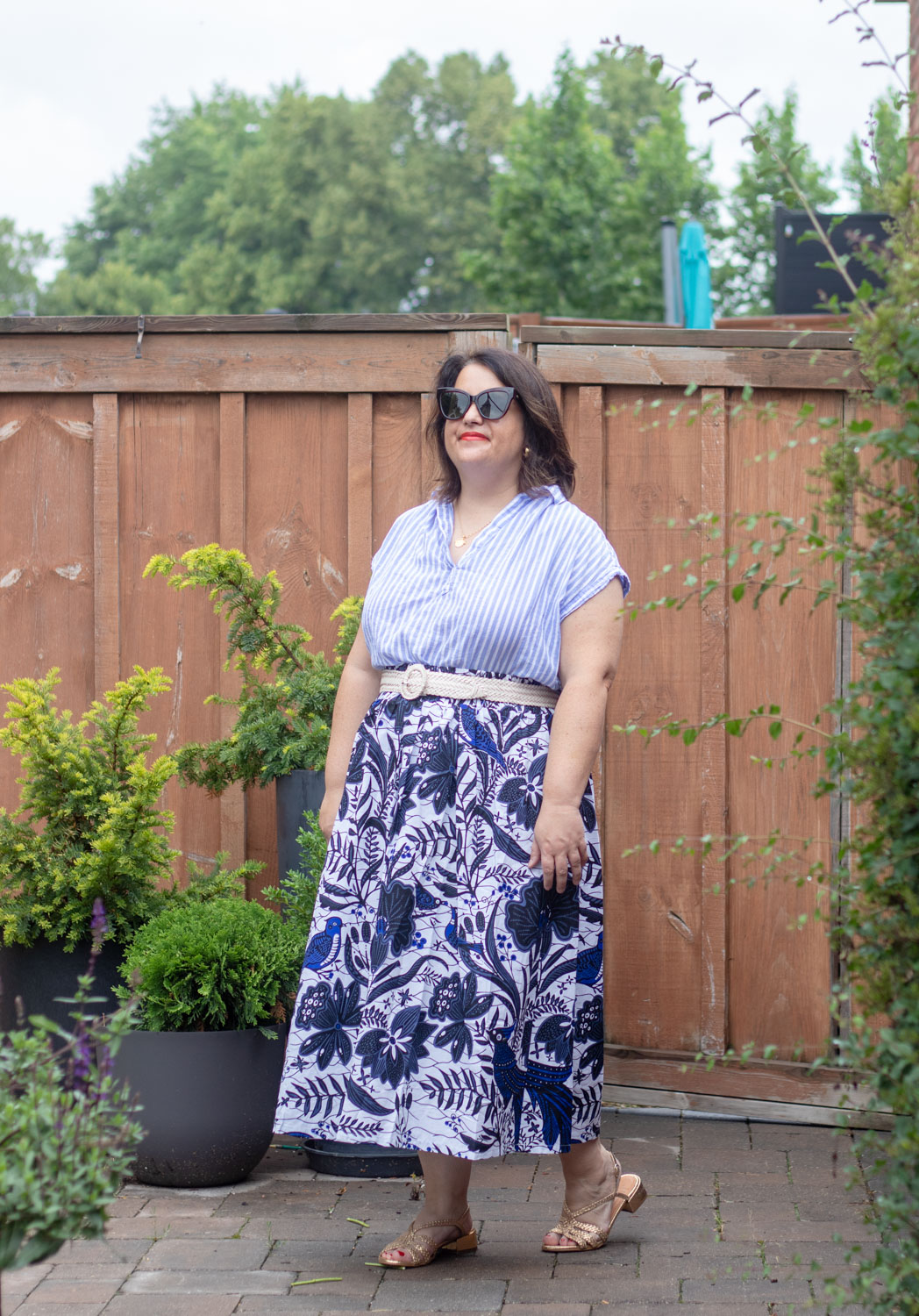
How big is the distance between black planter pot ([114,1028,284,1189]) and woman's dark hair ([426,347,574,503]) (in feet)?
4.76

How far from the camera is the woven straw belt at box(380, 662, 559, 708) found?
290cm

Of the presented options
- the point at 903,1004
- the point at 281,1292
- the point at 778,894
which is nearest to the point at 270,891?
the point at 281,1292

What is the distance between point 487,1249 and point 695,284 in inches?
240

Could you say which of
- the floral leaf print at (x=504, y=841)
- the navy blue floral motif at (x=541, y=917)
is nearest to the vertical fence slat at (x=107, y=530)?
the floral leaf print at (x=504, y=841)

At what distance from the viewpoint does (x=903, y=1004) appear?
1773mm

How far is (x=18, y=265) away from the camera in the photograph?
152ft

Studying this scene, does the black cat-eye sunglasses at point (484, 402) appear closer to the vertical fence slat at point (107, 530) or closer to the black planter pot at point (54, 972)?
the vertical fence slat at point (107, 530)

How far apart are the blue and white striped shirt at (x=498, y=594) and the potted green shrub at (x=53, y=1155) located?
41.3 inches

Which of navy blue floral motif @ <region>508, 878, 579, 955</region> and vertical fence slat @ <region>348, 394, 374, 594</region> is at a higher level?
vertical fence slat @ <region>348, 394, 374, 594</region>

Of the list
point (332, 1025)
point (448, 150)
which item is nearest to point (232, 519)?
point (332, 1025)

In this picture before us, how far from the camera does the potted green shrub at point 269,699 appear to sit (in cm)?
373

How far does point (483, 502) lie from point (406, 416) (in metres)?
1.14

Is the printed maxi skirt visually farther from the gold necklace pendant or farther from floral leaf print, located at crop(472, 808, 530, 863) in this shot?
the gold necklace pendant

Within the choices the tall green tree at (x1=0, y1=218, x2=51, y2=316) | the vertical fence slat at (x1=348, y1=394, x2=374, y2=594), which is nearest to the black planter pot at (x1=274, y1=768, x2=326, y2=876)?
the vertical fence slat at (x1=348, y1=394, x2=374, y2=594)
